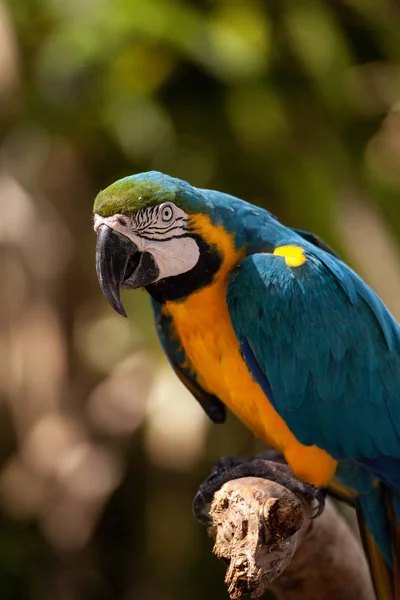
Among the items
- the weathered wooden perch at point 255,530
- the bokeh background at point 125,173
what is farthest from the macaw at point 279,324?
the bokeh background at point 125,173

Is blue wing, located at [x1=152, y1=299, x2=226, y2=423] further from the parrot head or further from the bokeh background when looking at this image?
the bokeh background

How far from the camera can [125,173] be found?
10.8ft

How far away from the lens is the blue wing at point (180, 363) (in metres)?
1.75

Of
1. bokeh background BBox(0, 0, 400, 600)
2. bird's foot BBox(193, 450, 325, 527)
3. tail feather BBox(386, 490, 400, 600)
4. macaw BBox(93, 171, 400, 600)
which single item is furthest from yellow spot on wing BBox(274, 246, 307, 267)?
bokeh background BBox(0, 0, 400, 600)

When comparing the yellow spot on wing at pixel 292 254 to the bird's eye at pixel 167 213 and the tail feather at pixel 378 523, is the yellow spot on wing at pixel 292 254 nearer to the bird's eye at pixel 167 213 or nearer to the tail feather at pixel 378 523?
the bird's eye at pixel 167 213

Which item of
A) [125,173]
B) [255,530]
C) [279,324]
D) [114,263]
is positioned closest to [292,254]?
[279,324]

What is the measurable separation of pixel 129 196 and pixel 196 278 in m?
0.23

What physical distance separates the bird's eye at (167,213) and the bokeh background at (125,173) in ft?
4.71

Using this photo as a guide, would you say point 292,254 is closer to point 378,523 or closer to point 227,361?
point 227,361

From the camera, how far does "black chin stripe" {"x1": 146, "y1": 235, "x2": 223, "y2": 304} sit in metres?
1.54

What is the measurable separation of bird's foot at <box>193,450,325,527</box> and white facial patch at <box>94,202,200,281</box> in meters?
0.43

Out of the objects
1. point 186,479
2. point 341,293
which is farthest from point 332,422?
point 186,479

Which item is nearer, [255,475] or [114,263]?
[114,263]

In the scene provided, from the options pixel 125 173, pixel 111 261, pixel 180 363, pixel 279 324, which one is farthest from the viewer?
pixel 125 173
